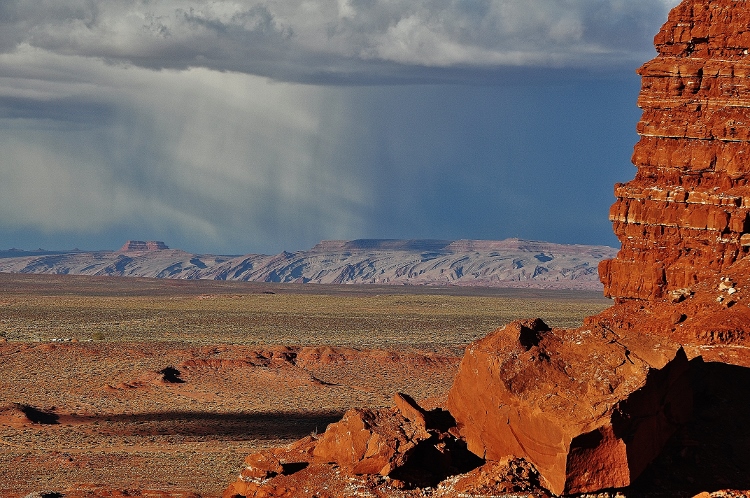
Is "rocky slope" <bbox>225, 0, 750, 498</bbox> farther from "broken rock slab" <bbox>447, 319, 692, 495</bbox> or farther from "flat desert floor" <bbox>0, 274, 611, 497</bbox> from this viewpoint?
"flat desert floor" <bbox>0, 274, 611, 497</bbox>

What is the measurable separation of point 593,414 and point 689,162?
882cm

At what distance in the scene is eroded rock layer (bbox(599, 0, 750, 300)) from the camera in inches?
757

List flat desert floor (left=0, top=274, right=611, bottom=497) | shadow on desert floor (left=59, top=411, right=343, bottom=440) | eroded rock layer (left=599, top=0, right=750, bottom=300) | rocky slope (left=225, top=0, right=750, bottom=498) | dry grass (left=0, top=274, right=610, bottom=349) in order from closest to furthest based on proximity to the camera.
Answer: rocky slope (left=225, top=0, right=750, bottom=498), eroded rock layer (left=599, top=0, right=750, bottom=300), flat desert floor (left=0, top=274, right=611, bottom=497), shadow on desert floor (left=59, top=411, right=343, bottom=440), dry grass (left=0, top=274, right=610, bottom=349)

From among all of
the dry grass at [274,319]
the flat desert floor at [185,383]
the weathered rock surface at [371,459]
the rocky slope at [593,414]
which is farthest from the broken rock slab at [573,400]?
the dry grass at [274,319]

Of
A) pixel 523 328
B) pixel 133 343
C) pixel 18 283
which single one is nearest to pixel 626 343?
pixel 523 328

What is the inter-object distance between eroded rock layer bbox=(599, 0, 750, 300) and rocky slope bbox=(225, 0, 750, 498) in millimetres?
68

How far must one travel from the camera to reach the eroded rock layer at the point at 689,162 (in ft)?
63.1

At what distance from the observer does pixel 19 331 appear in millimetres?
65188

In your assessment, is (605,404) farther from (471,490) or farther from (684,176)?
(684,176)

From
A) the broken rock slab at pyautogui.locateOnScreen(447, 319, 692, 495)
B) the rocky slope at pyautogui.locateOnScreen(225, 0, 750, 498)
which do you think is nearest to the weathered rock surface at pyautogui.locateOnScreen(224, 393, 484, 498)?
the rocky slope at pyautogui.locateOnScreen(225, 0, 750, 498)

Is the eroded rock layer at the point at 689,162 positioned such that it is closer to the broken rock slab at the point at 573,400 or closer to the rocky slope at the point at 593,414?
the rocky slope at the point at 593,414

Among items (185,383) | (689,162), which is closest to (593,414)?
(689,162)

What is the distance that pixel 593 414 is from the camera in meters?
12.7

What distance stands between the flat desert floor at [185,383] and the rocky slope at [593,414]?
12.2 feet
